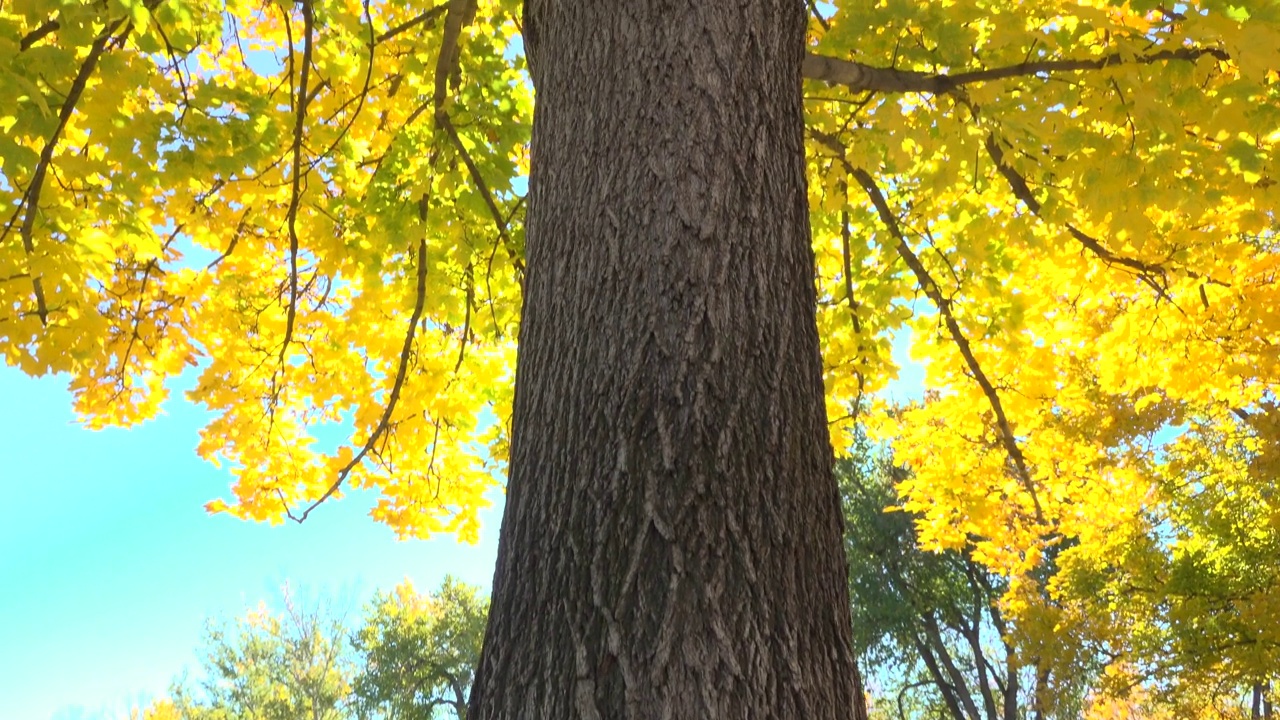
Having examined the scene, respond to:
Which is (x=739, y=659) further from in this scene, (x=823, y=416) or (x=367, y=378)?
(x=367, y=378)

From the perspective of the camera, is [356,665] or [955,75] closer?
[955,75]

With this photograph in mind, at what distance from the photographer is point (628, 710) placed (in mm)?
1041

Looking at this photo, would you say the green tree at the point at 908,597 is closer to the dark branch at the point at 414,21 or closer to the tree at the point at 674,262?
the tree at the point at 674,262

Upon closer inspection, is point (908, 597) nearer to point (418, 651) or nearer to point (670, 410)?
point (418, 651)

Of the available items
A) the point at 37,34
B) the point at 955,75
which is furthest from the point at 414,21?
the point at 955,75

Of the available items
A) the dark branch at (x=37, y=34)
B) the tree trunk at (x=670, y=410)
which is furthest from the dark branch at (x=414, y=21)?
the tree trunk at (x=670, y=410)

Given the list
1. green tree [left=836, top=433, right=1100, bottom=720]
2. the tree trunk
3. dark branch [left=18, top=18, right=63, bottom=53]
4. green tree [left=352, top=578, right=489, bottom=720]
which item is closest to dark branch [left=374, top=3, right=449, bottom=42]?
dark branch [left=18, top=18, right=63, bottom=53]

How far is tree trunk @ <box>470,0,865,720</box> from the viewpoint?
110 cm

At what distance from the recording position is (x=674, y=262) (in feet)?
4.38

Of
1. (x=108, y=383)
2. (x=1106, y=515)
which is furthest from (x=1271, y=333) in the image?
(x=108, y=383)

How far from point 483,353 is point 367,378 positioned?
0.79 meters

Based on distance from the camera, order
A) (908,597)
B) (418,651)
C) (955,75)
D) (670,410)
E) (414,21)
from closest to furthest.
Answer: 1. (670,410)
2. (955,75)
3. (414,21)
4. (908,597)
5. (418,651)

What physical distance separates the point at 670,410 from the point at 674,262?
0.27 metres

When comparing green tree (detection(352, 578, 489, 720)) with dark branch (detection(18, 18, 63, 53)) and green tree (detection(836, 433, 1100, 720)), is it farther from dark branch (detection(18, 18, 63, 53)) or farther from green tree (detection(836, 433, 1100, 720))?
dark branch (detection(18, 18, 63, 53))
